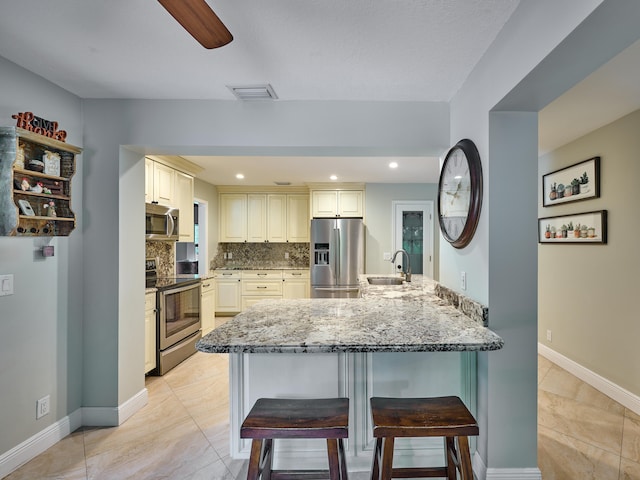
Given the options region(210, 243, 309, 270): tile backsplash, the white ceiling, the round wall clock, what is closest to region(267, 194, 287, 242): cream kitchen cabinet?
region(210, 243, 309, 270): tile backsplash

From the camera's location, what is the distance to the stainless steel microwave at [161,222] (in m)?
3.61

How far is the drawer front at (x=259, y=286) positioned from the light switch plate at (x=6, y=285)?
154 inches

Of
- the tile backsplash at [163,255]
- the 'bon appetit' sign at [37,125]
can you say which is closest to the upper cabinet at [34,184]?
the 'bon appetit' sign at [37,125]

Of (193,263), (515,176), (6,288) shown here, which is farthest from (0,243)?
(193,263)

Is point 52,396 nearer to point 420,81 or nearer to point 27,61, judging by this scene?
point 27,61

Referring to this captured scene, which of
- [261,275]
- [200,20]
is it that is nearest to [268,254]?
[261,275]

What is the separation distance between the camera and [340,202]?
5816 millimetres

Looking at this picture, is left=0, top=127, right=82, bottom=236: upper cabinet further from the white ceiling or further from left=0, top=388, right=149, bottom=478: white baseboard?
left=0, top=388, right=149, bottom=478: white baseboard

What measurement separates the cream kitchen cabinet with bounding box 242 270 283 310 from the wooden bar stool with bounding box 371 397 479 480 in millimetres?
4351

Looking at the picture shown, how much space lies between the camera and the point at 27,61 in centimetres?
204

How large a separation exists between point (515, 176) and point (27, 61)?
8.99ft

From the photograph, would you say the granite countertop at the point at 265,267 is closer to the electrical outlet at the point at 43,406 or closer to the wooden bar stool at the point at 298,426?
the electrical outlet at the point at 43,406

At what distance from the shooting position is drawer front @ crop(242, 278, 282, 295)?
5863 millimetres

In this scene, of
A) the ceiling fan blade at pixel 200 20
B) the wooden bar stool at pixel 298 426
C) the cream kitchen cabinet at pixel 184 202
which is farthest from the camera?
the cream kitchen cabinet at pixel 184 202
